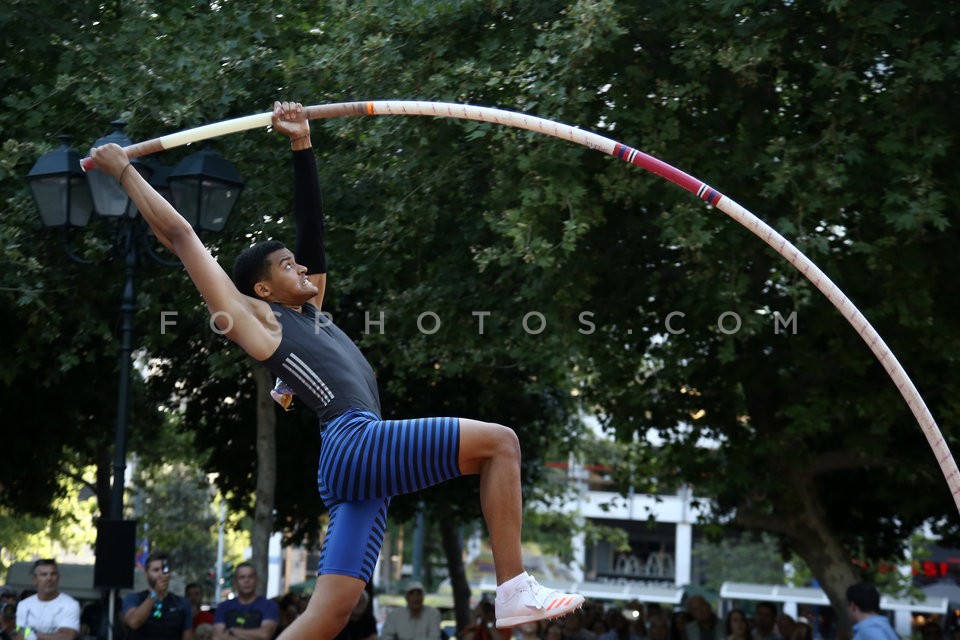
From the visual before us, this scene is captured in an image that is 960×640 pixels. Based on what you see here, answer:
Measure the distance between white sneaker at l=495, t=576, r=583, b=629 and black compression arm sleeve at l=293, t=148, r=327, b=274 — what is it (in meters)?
1.71

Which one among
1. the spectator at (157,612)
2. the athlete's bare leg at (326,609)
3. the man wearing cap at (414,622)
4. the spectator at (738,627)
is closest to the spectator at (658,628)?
the spectator at (738,627)

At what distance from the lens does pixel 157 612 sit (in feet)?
35.8

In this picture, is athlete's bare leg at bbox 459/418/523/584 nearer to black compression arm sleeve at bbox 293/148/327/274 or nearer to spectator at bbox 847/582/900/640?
black compression arm sleeve at bbox 293/148/327/274

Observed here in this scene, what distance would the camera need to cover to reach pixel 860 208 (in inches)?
513

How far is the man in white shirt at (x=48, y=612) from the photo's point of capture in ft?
34.6

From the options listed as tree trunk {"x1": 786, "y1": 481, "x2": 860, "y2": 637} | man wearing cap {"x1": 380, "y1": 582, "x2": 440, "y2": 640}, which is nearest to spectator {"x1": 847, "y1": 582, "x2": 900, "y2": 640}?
tree trunk {"x1": 786, "y1": 481, "x2": 860, "y2": 637}

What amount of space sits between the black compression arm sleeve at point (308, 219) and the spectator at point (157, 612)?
221 inches

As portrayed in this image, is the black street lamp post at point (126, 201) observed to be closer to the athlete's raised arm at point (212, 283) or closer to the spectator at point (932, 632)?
the athlete's raised arm at point (212, 283)

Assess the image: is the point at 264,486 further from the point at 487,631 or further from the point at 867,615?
the point at 867,615

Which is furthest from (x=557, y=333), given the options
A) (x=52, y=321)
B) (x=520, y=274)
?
(x=52, y=321)

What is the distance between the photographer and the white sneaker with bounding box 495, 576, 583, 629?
530 centimetres

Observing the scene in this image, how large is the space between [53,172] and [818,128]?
273 inches

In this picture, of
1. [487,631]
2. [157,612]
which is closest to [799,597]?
[487,631]

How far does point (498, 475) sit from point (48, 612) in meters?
6.53
